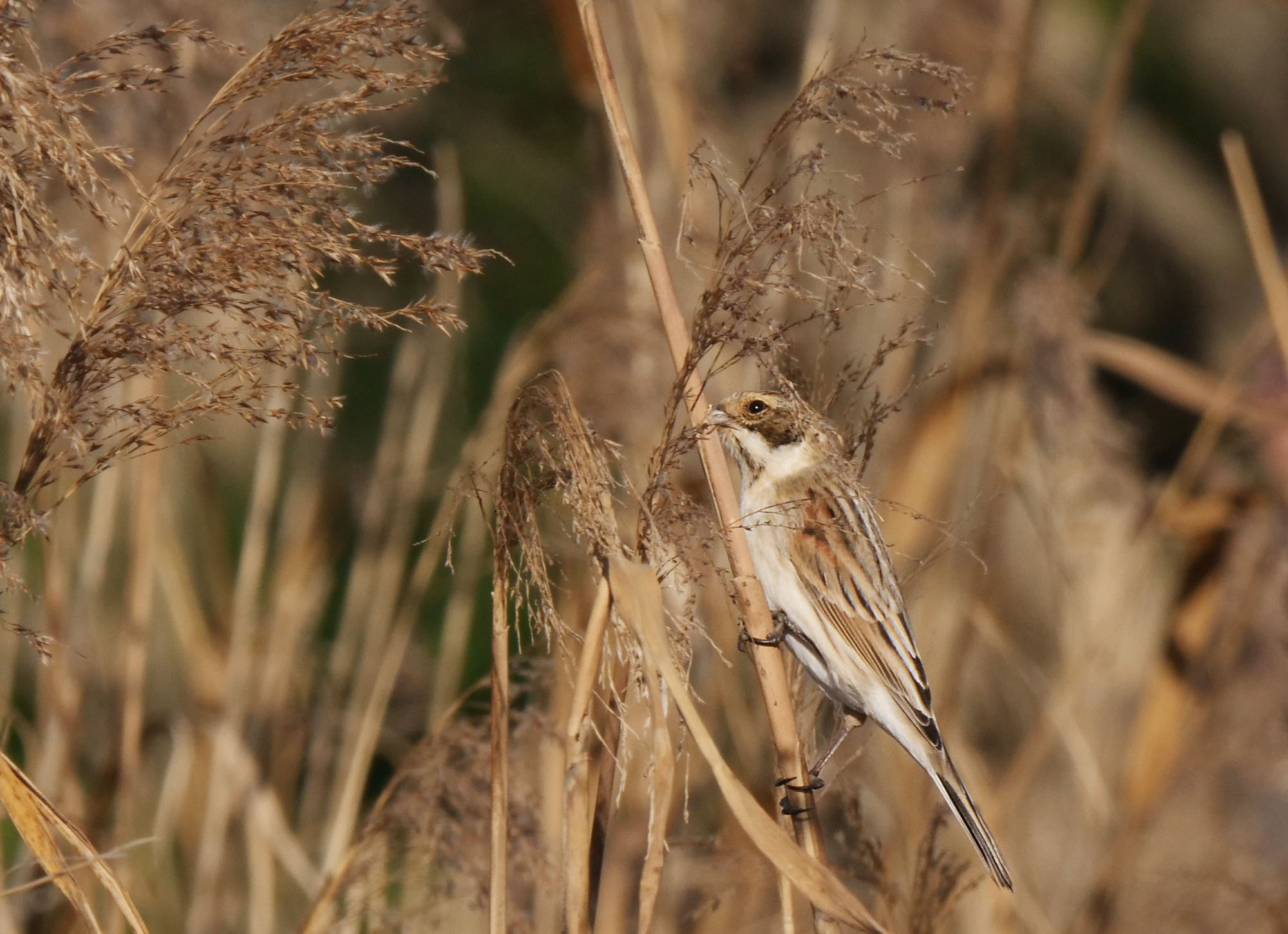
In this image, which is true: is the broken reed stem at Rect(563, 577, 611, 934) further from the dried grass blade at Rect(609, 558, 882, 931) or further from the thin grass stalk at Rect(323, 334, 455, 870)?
the thin grass stalk at Rect(323, 334, 455, 870)

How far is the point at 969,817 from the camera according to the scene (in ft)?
8.04

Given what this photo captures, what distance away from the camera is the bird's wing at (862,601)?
8.68 feet

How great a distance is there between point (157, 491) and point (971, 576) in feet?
5.84

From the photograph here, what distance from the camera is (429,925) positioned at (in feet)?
8.74

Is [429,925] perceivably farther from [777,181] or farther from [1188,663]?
[1188,663]

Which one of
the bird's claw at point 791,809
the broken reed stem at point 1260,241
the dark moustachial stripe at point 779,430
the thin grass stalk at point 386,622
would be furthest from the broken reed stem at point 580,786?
the broken reed stem at point 1260,241

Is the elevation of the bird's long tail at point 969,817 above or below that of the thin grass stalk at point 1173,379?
below

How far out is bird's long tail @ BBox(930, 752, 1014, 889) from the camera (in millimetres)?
2348

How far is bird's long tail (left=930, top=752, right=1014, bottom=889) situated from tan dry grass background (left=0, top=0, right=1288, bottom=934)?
9cm

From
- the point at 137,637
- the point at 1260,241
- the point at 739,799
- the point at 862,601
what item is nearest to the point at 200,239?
the point at 739,799

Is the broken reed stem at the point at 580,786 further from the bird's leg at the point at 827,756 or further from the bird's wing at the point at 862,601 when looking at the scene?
the bird's wing at the point at 862,601

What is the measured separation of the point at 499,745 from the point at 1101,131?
2.02 metres

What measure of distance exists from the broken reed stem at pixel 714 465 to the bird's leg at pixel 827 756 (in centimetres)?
2

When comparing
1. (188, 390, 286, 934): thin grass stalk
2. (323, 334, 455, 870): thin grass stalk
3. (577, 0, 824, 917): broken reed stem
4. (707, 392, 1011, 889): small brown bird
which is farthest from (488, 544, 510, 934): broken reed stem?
(188, 390, 286, 934): thin grass stalk
